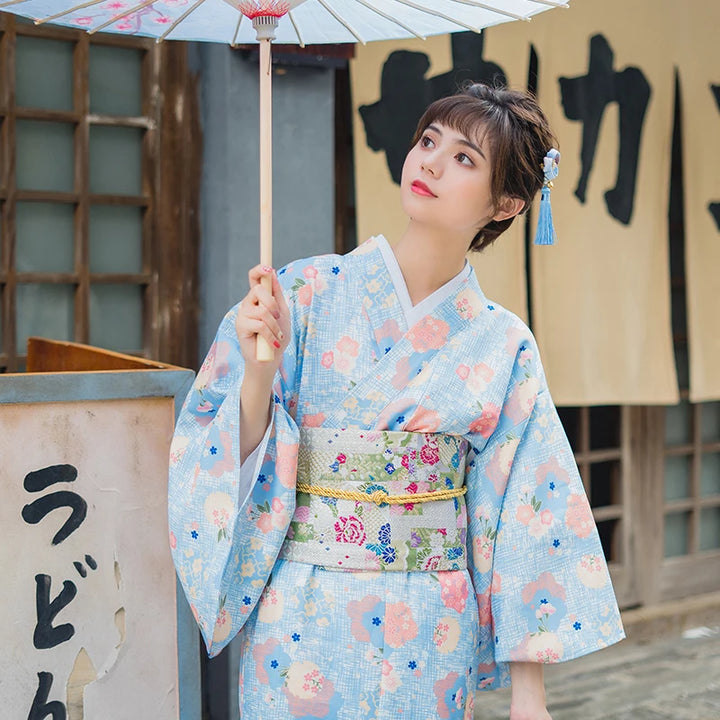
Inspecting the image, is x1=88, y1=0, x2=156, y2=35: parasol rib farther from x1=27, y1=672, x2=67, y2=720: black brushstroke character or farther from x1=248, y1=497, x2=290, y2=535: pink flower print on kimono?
x1=27, y1=672, x2=67, y2=720: black brushstroke character

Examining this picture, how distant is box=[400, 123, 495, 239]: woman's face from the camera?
2.43 m

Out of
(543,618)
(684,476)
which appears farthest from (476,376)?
(684,476)

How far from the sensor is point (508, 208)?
101 inches

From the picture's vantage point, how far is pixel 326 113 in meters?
4.18

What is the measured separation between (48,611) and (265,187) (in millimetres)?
1257

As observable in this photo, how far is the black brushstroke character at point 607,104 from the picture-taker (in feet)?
16.6

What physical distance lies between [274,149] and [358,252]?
1591 mm

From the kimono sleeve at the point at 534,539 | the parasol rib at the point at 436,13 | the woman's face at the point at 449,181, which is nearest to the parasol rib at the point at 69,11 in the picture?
the parasol rib at the point at 436,13

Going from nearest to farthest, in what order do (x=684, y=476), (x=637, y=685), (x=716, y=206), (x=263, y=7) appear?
(x=263, y=7), (x=637, y=685), (x=716, y=206), (x=684, y=476)

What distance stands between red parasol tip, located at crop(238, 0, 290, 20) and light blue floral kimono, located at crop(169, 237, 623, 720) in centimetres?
59

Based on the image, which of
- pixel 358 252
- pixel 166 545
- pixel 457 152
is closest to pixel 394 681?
pixel 166 545

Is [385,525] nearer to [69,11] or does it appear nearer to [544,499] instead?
[544,499]

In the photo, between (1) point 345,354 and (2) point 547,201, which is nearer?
(1) point 345,354

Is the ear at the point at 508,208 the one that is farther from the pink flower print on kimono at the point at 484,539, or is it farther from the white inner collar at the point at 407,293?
the pink flower print on kimono at the point at 484,539
